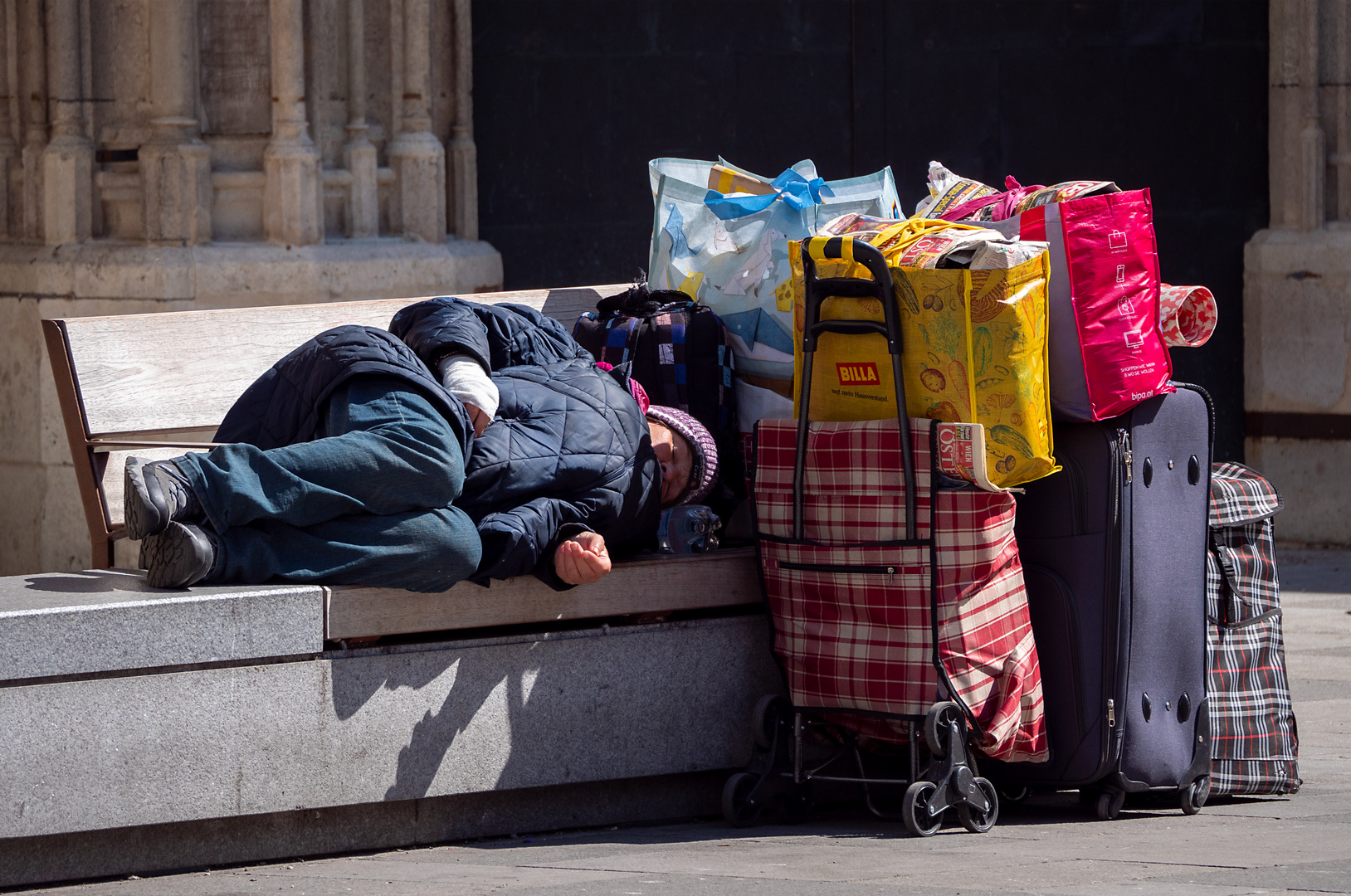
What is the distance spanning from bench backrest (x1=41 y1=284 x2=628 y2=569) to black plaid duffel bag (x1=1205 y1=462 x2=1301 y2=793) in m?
2.17

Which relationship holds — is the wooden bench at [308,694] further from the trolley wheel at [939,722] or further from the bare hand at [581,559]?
the trolley wheel at [939,722]

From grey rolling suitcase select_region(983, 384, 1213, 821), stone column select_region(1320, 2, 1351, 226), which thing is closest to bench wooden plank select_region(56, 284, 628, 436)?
grey rolling suitcase select_region(983, 384, 1213, 821)

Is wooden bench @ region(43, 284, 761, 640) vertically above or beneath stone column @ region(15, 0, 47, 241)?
beneath

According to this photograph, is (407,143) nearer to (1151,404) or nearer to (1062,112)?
(1062,112)

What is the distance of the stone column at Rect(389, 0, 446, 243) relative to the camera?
7059mm

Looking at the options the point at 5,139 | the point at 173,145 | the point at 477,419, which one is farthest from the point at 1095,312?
the point at 5,139

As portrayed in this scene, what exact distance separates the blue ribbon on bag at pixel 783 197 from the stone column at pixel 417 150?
228 centimetres

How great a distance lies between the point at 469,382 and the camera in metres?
4.07

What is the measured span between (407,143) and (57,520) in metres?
1.85

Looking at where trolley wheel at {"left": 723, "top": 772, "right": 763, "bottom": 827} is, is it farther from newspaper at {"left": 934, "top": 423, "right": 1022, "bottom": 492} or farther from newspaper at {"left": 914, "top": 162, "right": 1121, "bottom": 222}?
newspaper at {"left": 914, "top": 162, "right": 1121, "bottom": 222}

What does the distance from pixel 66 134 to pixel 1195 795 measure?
450cm

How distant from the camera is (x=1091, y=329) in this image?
4062 millimetres

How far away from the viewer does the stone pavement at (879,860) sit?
3.37m

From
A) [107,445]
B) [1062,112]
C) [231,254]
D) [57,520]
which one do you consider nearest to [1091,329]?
[107,445]
